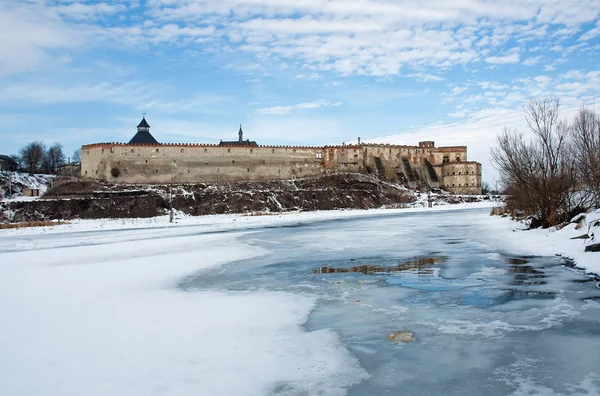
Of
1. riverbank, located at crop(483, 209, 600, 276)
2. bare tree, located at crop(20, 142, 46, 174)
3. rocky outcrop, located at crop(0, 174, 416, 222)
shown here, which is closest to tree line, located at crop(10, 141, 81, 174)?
bare tree, located at crop(20, 142, 46, 174)

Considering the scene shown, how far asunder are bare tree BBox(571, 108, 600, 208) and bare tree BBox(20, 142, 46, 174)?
87.2 metres

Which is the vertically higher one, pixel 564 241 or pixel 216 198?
pixel 216 198

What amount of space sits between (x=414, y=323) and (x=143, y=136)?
70.2 metres

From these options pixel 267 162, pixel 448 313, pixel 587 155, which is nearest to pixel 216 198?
pixel 267 162

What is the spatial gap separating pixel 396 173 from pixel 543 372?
261 feet

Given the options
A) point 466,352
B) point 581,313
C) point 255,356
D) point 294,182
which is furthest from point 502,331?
point 294,182

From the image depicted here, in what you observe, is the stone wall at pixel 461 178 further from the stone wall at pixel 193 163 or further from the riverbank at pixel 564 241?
the riverbank at pixel 564 241

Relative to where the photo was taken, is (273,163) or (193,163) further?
(273,163)

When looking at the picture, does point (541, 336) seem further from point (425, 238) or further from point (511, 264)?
point (425, 238)

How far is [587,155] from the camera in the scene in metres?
21.8

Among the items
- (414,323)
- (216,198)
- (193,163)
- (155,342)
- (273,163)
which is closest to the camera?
(155,342)

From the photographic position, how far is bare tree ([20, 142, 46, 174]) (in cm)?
9269

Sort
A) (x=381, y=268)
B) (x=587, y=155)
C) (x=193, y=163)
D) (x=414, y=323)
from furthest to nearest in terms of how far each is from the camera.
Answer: (x=193, y=163) < (x=587, y=155) < (x=381, y=268) < (x=414, y=323)

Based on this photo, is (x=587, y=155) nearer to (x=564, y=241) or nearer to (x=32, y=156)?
(x=564, y=241)
